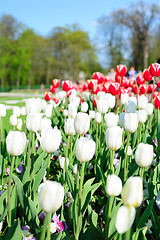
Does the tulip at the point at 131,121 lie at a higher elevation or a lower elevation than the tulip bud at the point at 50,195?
higher

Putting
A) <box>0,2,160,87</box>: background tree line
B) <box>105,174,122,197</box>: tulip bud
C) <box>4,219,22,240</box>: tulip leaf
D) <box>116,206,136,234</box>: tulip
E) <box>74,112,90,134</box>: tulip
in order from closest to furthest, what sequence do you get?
1. <box>116,206,136,234</box>: tulip
2. <box>105,174,122,197</box>: tulip bud
3. <box>4,219,22,240</box>: tulip leaf
4. <box>74,112,90,134</box>: tulip
5. <box>0,2,160,87</box>: background tree line

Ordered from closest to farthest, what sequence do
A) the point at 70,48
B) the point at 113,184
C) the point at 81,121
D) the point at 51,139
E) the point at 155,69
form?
1. the point at 113,184
2. the point at 51,139
3. the point at 81,121
4. the point at 155,69
5. the point at 70,48

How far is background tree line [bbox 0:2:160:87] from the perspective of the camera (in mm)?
30234

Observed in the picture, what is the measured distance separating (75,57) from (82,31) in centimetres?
554

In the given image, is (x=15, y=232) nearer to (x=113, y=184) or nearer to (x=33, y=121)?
(x=113, y=184)

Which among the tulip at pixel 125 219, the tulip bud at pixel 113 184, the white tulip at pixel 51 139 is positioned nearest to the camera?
the tulip at pixel 125 219

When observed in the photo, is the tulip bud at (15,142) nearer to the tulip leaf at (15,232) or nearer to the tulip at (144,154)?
the tulip leaf at (15,232)

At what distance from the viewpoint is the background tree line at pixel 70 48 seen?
99.2 ft

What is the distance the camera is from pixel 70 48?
39156mm

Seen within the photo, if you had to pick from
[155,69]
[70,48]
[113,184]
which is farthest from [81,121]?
[70,48]

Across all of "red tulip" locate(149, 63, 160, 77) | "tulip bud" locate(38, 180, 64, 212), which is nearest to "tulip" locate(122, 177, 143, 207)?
"tulip bud" locate(38, 180, 64, 212)

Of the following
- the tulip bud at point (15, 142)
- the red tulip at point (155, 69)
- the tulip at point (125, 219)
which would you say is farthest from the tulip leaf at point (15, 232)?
the red tulip at point (155, 69)

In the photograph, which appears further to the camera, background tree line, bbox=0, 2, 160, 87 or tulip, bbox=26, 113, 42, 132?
background tree line, bbox=0, 2, 160, 87

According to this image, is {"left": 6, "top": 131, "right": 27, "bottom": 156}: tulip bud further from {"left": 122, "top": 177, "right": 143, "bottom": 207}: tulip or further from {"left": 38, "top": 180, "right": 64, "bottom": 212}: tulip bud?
{"left": 122, "top": 177, "right": 143, "bottom": 207}: tulip
